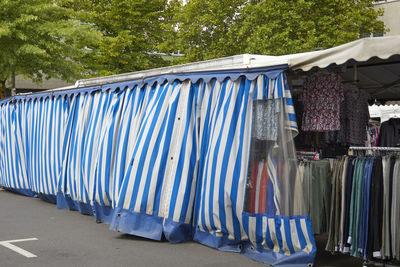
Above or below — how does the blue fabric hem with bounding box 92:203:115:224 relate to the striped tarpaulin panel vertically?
below

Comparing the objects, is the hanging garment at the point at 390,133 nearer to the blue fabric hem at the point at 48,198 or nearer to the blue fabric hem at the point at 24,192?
the blue fabric hem at the point at 48,198

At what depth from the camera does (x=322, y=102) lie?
715 centimetres

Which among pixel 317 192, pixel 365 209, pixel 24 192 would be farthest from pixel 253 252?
pixel 24 192

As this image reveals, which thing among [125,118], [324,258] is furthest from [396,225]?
[125,118]

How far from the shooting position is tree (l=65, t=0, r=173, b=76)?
969 inches

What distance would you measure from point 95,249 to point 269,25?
1615 cm

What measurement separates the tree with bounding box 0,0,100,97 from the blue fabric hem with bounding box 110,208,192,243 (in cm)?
1081

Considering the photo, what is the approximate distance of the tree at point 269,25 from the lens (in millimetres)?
20969

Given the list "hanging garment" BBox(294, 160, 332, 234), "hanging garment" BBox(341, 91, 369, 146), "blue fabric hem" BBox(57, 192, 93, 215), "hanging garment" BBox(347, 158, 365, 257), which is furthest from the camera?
"blue fabric hem" BBox(57, 192, 93, 215)

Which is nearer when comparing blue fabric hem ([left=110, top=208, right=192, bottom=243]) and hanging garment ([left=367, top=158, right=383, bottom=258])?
hanging garment ([left=367, top=158, right=383, bottom=258])

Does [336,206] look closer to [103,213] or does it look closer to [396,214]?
[396,214]

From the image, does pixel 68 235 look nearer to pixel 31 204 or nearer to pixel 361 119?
pixel 31 204

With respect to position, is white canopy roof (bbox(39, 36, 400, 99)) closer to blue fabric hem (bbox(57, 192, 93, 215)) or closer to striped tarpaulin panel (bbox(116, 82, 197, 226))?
striped tarpaulin panel (bbox(116, 82, 197, 226))

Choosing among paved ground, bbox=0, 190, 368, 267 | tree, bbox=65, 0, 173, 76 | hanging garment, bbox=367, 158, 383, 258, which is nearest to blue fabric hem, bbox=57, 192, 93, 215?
paved ground, bbox=0, 190, 368, 267
